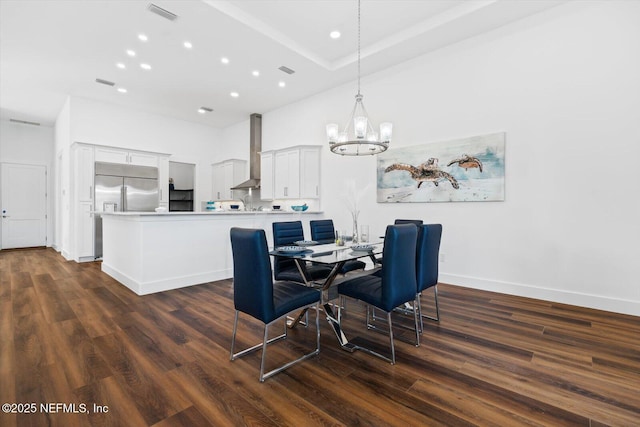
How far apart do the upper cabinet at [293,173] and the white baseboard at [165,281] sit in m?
2.31

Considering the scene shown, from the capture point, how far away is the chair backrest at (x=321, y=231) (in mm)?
3940

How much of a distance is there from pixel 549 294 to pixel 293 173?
4.68 metres

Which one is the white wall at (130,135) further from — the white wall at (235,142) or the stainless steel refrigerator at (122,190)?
the stainless steel refrigerator at (122,190)

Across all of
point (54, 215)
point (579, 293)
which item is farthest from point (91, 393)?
point (54, 215)

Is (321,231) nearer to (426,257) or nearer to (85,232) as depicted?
(426,257)

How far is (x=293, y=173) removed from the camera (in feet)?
20.9

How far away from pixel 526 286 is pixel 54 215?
35.7ft

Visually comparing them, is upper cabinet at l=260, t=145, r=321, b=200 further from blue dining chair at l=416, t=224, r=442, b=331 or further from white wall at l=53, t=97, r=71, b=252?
white wall at l=53, t=97, r=71, b=252

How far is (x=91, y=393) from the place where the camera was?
1.84 meters

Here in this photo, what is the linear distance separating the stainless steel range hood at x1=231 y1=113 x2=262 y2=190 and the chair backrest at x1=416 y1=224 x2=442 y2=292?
5.22 meters

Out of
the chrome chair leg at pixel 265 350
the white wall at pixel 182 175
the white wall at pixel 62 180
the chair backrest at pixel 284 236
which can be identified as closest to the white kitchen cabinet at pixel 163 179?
the white wall at pixel 182 175

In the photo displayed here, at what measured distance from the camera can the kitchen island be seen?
3.94 metres

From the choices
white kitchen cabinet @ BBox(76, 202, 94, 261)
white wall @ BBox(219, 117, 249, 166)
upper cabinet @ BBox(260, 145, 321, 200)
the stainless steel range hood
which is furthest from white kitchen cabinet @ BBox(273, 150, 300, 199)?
white kitchen cabinet @ BBox(76, 202, 94, 261)

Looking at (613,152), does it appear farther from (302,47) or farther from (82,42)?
(82,42)
